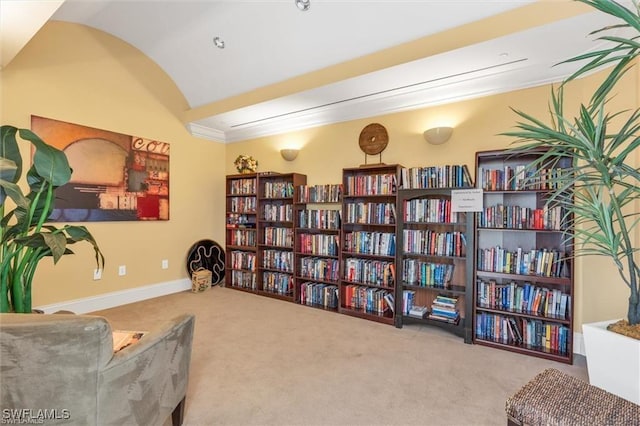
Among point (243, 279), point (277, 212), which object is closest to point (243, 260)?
point (243, 279)

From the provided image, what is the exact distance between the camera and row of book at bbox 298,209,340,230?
364cm

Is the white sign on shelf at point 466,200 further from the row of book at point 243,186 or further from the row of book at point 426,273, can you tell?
the row of book at point 243,186

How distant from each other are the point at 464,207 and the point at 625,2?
1636mm

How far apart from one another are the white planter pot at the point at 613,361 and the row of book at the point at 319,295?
2.33m

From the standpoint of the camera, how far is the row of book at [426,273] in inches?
117

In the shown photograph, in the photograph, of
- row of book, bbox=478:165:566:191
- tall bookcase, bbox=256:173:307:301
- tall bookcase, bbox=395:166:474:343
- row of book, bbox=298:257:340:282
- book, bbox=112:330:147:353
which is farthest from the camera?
tall bookcase, bbox=256:173:307:301

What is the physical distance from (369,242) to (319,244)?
0.70m

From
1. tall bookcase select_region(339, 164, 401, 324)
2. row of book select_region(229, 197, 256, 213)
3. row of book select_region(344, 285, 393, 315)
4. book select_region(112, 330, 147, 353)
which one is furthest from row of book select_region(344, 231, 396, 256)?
Answer: book select_region(112, 330, 147, 353)

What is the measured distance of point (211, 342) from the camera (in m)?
2.59

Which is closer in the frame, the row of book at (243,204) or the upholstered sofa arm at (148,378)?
the upholstered sofa arm at (148,378)

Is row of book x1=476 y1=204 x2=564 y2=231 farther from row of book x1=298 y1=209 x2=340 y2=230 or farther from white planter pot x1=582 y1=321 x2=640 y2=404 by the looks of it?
row of book x1=298 y1=209 x2=340 y2=230

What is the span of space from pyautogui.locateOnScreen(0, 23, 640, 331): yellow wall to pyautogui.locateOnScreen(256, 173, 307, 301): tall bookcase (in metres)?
0.30

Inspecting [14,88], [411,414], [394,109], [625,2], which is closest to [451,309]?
[411,414]

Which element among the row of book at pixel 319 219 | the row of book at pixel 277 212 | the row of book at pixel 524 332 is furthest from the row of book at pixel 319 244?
the row of book at pixel 524 332
